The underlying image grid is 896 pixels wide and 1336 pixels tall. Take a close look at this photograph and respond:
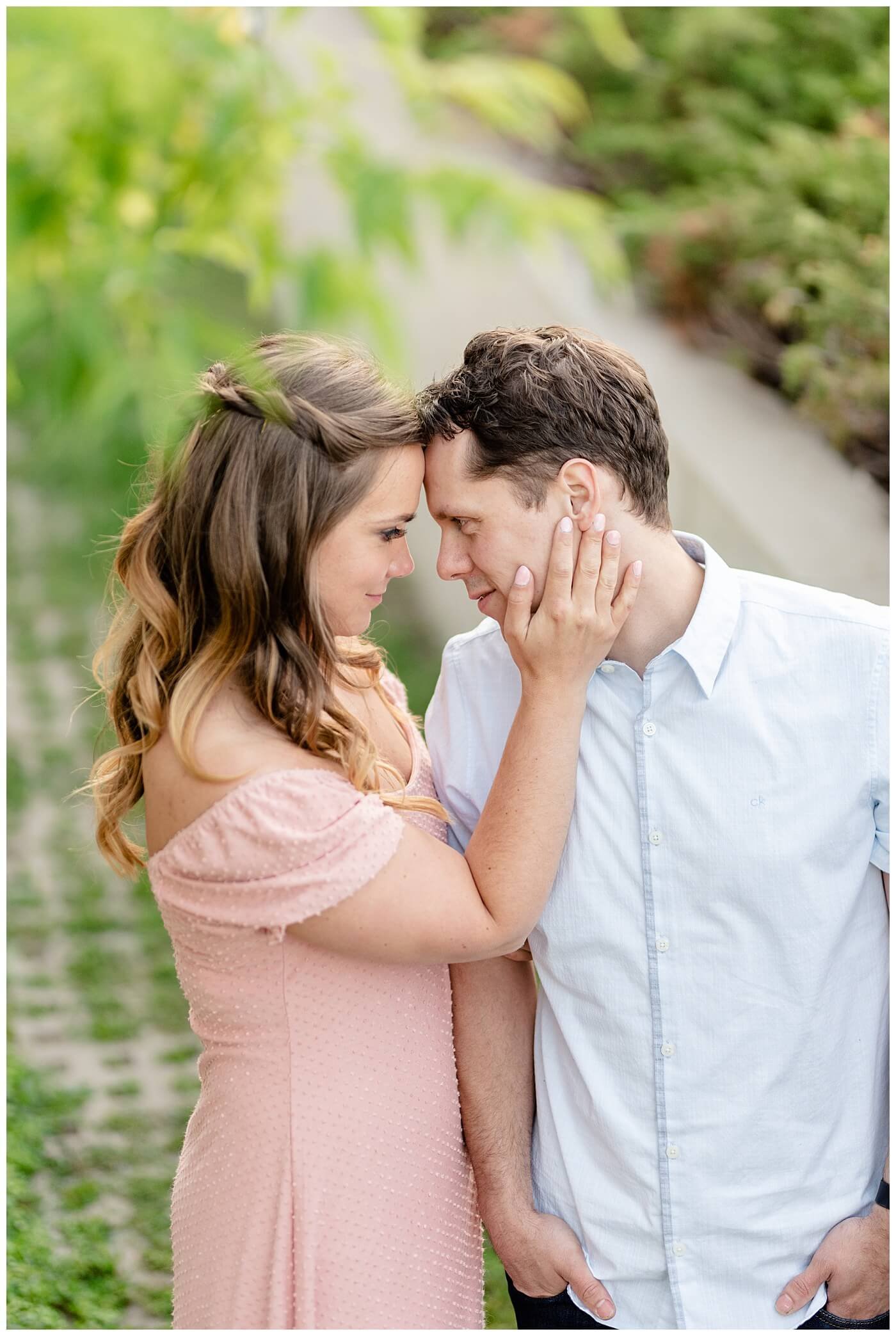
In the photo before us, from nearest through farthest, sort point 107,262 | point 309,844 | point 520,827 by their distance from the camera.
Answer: point 107,262 → point 309,844 → point 520,827

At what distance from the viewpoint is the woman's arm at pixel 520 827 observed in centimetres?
205

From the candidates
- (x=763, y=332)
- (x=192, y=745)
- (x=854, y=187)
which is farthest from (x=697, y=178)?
(x=192, y=745)

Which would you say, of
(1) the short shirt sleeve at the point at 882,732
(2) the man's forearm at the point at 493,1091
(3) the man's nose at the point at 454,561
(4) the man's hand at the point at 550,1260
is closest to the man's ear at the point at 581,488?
(3) the man's nose at the point at 454,561

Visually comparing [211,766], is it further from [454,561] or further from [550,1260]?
[550,1260]

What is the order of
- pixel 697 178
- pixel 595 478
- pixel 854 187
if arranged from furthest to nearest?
pixel 697 178 → pixel 854 187 → pixel 595 478

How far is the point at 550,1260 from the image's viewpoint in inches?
92.0

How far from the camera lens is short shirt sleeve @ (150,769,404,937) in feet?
6.63

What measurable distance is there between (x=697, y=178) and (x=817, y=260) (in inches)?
71.9

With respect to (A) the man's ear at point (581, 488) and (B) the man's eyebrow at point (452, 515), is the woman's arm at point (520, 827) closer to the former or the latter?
(A) the man's ear at point (581, 488)

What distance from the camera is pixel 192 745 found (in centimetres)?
210

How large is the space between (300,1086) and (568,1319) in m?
0.73

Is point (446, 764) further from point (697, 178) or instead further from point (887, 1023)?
point (697, 178)

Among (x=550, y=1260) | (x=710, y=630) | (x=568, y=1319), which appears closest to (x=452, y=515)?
(x=710, y=630)

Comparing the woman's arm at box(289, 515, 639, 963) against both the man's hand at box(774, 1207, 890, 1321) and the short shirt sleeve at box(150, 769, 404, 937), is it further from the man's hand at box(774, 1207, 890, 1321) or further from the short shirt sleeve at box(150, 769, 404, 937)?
the man's hand at box(774, 1207, 890, 1321)
